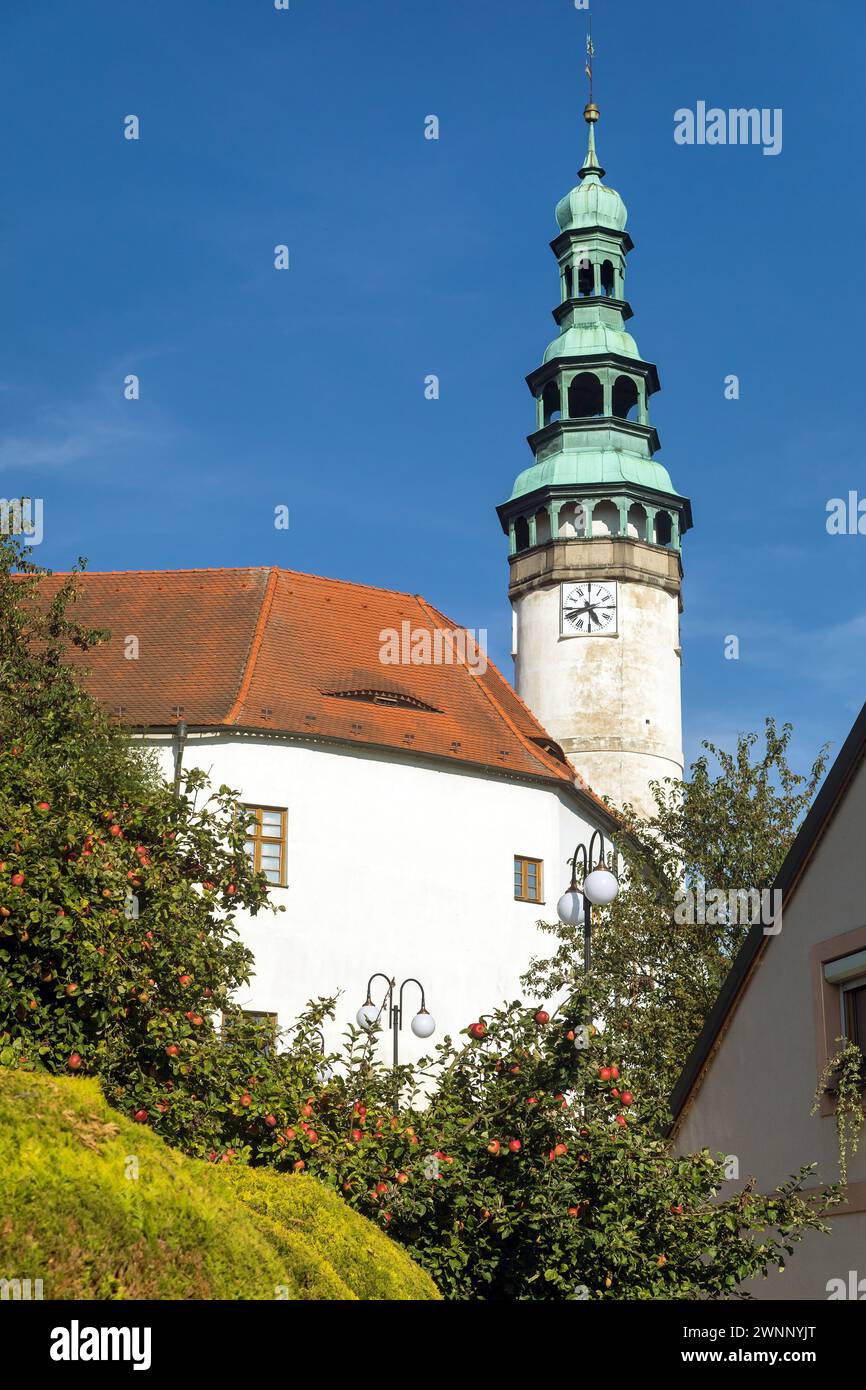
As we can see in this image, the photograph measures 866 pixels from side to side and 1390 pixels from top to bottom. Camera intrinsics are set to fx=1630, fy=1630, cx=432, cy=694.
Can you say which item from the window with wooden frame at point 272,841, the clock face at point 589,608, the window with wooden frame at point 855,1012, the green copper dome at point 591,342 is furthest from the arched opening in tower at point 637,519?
the window with wooden frame at point 855,1012

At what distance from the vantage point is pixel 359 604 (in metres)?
42.5

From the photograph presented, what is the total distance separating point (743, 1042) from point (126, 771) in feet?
35.1

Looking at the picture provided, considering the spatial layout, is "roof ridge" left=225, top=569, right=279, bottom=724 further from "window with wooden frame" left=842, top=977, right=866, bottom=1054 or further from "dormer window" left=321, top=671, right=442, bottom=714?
"window with wooden frame" left=842, top=977, right=866, bottom=1054

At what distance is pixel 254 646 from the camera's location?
128ft

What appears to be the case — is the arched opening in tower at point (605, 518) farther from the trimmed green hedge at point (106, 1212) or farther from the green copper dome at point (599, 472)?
the trimmed green hedge at point (106, 1212)

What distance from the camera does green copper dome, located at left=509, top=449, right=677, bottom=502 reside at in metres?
59.1

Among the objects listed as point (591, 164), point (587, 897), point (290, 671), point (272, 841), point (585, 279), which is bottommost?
point (587, 897)

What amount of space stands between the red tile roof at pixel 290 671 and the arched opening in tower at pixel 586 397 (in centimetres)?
2132

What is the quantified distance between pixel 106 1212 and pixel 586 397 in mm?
58318

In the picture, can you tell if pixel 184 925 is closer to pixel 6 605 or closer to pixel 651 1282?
pixel 651 1282

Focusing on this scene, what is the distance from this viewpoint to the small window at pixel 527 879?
126 feet

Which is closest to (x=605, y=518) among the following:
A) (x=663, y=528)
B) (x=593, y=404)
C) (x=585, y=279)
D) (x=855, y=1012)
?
(x=663, y=528)

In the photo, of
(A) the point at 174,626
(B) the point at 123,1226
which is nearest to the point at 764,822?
(A) the point at 174,626

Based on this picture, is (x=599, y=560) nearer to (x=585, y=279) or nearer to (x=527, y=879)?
(x=585, y=279)
